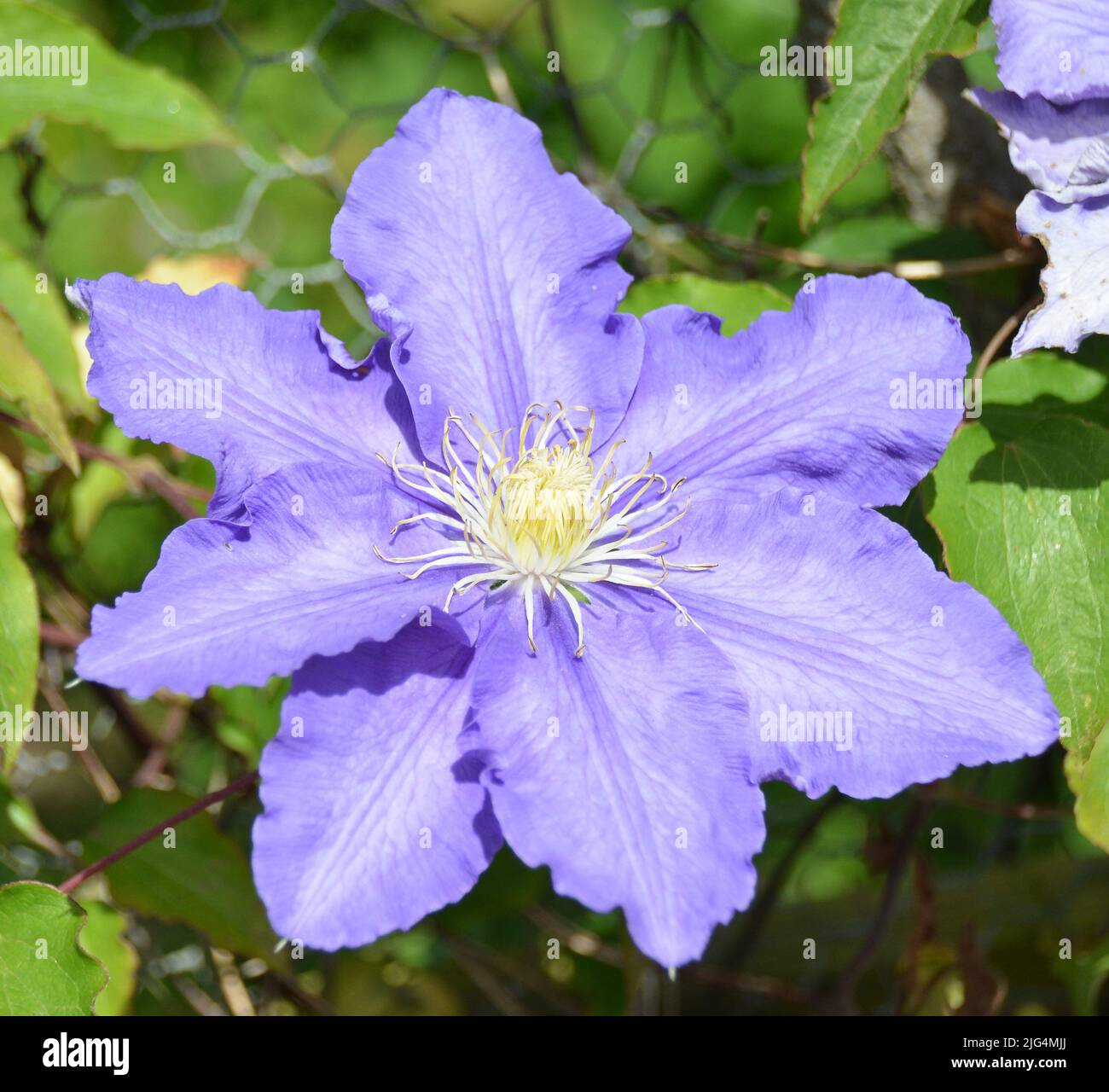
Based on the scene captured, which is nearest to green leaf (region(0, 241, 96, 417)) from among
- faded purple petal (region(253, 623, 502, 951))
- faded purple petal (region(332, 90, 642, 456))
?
faded purple petal (region(332, 90, 642, 456))

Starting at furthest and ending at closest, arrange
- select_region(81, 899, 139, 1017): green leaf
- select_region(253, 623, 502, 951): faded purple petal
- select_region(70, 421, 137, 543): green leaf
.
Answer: select_region(70, 421, 137, 543): green leaf, select_region(81, 899, 139, 1017): green leaf, select_region(253, 623, 502, 951): faded purple petal

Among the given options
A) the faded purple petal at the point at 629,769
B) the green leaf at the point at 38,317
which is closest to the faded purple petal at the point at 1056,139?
the faded purple petal at the point at 629,769

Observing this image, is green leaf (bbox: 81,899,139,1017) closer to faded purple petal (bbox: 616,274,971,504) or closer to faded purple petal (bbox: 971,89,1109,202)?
faded purple petal (bbox: 616,274,971,504)

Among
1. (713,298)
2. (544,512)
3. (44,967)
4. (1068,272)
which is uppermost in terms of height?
(713,298)

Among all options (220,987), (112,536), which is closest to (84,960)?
(220,987)

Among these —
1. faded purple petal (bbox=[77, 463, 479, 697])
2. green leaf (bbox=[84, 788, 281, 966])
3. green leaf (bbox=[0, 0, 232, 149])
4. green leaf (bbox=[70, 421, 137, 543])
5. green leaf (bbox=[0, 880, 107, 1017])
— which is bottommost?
green leaf (bbox=[0, 880, 107, 1017])

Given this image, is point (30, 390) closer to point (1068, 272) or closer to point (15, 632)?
point (15, 632)

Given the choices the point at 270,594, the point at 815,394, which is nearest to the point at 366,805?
the point at 270,594
